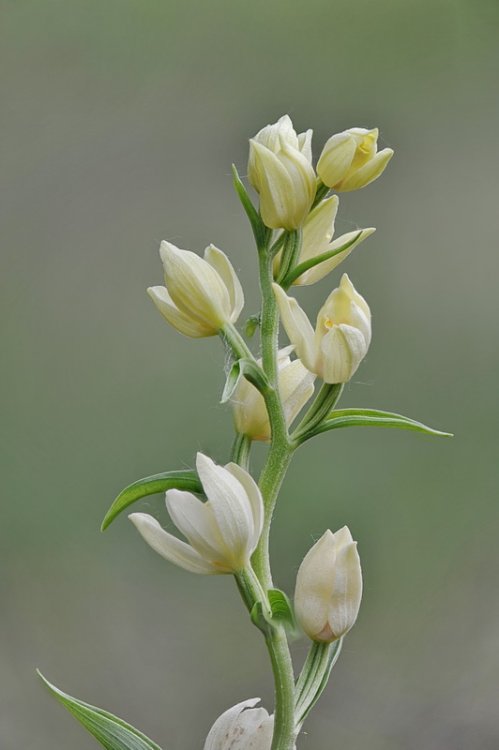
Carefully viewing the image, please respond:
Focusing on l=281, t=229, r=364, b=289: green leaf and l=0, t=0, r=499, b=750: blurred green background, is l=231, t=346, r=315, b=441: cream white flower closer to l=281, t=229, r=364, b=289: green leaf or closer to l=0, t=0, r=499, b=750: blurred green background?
l=281, t=229, r=364, b=289: green leaf

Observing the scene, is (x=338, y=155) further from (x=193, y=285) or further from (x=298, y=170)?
Result: (x=193, y=285)

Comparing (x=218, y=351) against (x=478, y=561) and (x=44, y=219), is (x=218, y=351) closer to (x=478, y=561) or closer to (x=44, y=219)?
(x=44, y=219)

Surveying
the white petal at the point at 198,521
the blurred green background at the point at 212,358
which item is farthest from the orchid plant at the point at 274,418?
the blurred green background at the point at 212,358

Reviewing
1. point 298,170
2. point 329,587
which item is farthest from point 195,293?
point 329,587

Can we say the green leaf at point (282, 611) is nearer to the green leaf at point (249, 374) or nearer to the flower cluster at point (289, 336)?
the flower cluster at point (289, 336)

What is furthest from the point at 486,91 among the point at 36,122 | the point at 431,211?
the point at 36,122

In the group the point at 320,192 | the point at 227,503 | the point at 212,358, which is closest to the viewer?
the point at 227,503

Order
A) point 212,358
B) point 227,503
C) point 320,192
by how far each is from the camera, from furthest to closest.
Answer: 1. point 212,358
2. point 320,192
3. point 227,503
